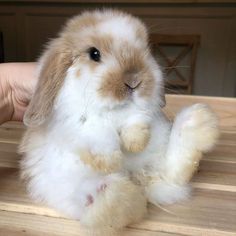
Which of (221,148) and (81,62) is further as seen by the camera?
(221,148)

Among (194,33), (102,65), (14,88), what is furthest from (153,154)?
(194,33)

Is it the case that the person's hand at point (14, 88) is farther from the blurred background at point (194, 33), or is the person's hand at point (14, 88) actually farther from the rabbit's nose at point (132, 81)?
the blurred background at point (194, 33)

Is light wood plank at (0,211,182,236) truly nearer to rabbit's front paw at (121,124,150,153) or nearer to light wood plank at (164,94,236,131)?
rabbit's front paw at (121,124,150,153)

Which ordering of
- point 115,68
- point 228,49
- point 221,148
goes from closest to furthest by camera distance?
point 115,68 < point 221,148 < point 228,49

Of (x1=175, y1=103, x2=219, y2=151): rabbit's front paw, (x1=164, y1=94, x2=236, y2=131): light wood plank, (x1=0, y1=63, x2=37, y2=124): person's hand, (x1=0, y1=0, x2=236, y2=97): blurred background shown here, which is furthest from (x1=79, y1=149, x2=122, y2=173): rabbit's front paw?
(x1=0, y1=0, x2=236, y2=97): blurred background

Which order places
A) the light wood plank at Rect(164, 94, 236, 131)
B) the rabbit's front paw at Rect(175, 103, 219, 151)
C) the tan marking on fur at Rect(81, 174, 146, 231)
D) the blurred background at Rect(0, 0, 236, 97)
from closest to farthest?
1. the tan marking on fur at Rect(81, 174, 146, 231)
2. the rabbit's front paw at Rect(175, 103, 219, 151)
3. the light wood plank at Rect(164, 94, 236, 131)
4. the blurred background at Rect(0, 0, 236, 97)

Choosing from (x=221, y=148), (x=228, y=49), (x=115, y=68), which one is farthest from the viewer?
(x=228, y=49)

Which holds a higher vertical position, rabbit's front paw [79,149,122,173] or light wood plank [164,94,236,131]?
rabbit's front paw [79,149,122,173]

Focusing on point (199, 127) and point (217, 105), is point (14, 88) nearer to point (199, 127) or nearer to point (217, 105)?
point (199, 127)

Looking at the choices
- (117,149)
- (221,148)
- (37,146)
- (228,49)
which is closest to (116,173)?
(117,149)

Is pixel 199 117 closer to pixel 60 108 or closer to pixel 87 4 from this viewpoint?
pixel 60 108
